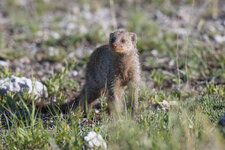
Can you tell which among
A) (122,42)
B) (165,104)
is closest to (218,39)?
(165,104)

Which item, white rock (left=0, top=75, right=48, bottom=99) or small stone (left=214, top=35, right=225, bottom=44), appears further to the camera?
small stone (left=214, top=35, right=225, bottom=44)

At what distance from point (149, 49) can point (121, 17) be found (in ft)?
6.44

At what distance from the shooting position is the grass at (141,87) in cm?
264

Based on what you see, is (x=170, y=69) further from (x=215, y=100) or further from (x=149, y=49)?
(x=215, y=100)

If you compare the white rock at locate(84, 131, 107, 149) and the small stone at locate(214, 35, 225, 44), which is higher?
the small stone at locate(214, 35, 225, 44)

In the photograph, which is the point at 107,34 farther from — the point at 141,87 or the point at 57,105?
the point at 57,105

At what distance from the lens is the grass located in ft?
8.66

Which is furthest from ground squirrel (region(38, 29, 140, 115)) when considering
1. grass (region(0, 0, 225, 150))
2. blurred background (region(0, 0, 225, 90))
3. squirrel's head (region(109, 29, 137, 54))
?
blurred background (region(0, 0, 225, 90))

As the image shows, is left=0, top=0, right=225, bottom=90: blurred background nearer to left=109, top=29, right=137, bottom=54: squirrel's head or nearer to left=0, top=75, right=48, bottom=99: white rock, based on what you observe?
left=0, top=75, right=48, bottom=99: white rock

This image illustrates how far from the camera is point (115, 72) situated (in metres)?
3.77

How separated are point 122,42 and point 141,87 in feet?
2.75

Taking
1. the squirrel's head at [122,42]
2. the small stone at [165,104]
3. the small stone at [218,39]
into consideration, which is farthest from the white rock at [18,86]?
the small stone at [218,39]

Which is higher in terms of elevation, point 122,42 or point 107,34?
point 107,34

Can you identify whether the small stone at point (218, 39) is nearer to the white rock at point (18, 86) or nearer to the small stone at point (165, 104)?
the small stone at point (165, 104)
